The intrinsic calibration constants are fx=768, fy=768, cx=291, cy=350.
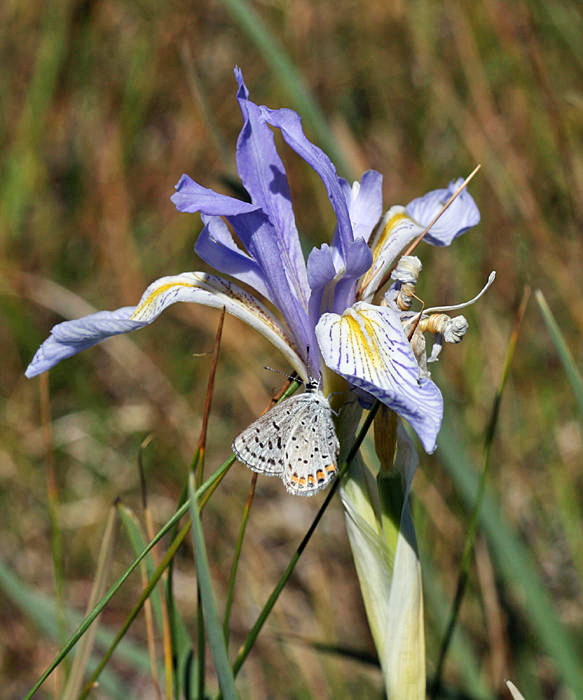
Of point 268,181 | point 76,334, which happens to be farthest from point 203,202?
point 76,334

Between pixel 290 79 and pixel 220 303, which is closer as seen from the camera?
pixel 220 303

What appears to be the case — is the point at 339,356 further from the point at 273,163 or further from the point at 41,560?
the point at 41,560

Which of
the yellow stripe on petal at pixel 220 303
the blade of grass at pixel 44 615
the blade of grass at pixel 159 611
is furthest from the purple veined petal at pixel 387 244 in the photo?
the blade of grass at pixel 44 615

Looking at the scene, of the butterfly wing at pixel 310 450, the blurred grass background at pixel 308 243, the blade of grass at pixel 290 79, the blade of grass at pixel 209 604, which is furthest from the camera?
the blurred grass background at pixel 308 243

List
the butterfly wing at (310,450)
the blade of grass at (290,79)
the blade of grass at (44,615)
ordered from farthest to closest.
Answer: the blade of grass at (290,79) → the blade of grass at (44,615) → the butterfly wing at (310,450)

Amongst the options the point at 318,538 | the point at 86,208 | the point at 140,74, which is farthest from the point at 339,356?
the point at 140,74

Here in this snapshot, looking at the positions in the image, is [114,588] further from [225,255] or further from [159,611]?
[225,255]

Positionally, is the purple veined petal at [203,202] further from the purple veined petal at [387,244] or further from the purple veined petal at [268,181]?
the purple veined petal at [387,244]
